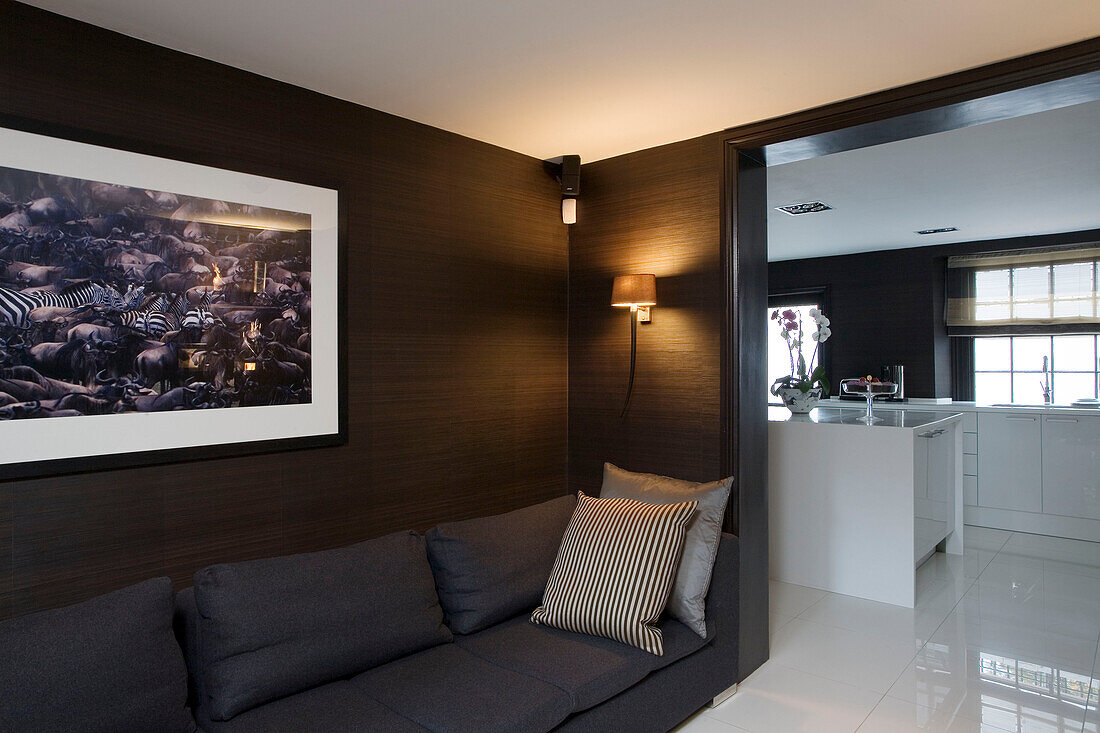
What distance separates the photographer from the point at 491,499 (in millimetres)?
3338

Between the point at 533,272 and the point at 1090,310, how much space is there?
5.26 metres

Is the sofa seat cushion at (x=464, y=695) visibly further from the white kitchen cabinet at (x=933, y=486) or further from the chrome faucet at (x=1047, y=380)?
the chrome faucet at (x=1047, y=380)

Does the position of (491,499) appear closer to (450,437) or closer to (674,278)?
(450,437)

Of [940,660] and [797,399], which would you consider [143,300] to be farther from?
[797,399]

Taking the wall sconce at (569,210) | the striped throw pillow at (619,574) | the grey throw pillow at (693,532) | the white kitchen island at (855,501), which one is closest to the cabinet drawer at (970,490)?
the white kitchen island at (855,501)

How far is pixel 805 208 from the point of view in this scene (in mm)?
5172

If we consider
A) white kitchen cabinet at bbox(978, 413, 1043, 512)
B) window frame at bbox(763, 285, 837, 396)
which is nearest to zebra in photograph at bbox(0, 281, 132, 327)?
white kitchen cabinet at bbox(978, 413, 1043, 512)

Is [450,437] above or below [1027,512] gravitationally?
above

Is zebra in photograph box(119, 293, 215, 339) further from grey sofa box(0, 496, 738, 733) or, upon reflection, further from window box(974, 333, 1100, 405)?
window box(974, 333, 1100, 405)

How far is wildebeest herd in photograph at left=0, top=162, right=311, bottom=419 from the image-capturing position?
2.04 meters

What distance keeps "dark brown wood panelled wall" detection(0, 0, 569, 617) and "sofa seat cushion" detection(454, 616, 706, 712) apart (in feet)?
2.30

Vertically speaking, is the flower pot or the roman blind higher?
the roman blind

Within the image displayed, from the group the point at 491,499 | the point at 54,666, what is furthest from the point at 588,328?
the point at 54,666

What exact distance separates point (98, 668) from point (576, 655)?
4.54 ft
